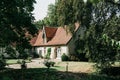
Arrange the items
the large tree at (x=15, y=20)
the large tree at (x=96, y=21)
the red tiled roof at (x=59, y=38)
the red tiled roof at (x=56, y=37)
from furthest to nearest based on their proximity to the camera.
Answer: the red tiled roof at (x=56, y=37) → the red tiled roof at (x=59, y=38) → the large tree at (x=96, y=21) → the large tree at (x=15, y=20)

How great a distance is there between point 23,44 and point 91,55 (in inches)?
314

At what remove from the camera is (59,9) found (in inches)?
1436

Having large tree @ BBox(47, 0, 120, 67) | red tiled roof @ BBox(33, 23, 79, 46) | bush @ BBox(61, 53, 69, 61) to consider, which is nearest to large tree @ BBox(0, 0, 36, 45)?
large tree @ BBox(47, 0, 120, 67)

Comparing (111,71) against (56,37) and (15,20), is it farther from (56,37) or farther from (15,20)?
(56,37)

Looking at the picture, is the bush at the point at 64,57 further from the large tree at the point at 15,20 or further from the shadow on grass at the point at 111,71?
the large tree at the point at 15,20

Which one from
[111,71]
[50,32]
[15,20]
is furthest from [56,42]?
[15,20]

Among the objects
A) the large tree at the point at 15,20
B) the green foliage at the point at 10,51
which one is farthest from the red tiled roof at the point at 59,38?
the green foliage at the point at 10,51

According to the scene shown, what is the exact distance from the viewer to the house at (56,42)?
170 feet

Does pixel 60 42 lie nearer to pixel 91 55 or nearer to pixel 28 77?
pixel 91 55

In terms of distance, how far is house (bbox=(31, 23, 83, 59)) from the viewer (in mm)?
51834

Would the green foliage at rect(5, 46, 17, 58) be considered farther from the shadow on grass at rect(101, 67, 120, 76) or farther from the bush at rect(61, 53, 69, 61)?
the bush at rect(61, 53, 69, 61)

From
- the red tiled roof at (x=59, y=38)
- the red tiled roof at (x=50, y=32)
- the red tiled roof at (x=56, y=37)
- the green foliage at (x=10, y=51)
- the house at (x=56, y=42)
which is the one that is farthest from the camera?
the red tiled roof at (x=50, y=32)

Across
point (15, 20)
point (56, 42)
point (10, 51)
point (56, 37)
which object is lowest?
point (10, 51)

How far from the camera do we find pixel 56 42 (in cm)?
5506
